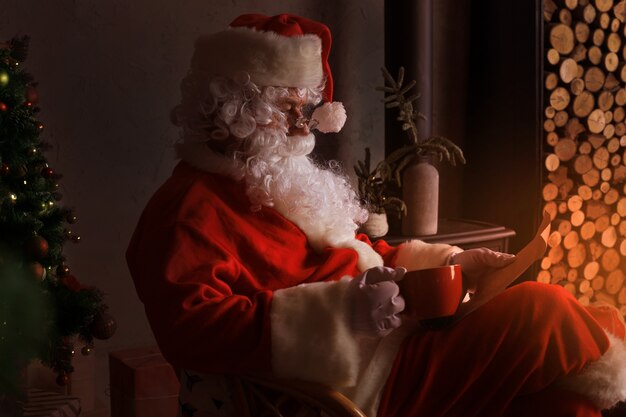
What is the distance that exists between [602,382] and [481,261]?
463 mm

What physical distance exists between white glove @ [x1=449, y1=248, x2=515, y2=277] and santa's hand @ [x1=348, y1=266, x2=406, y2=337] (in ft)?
1.31

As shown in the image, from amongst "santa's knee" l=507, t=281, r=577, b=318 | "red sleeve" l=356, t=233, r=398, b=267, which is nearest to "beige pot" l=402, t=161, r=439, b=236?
Answer: "red sleeve" l=356, t=233, r=398, b=267

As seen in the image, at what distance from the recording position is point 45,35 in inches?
92.9

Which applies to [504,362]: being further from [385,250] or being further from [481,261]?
[385,250]

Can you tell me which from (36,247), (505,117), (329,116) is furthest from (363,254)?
(505,117)

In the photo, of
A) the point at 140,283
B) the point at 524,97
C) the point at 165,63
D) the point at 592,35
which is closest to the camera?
the point at 140,283

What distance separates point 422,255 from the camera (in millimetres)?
2062

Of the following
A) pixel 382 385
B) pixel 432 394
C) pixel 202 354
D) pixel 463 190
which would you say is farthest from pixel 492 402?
pixel 463 190

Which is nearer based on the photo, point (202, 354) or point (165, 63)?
point (202, 354)

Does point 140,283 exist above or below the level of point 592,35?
below

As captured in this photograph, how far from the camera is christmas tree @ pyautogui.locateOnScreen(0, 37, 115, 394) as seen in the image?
65.9 inches

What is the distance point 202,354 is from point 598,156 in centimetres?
251

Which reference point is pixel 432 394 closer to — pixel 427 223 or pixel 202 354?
pixel 202 354

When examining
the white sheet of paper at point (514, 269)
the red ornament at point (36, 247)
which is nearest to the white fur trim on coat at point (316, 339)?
the white sheet of paper at point (514, 269)
